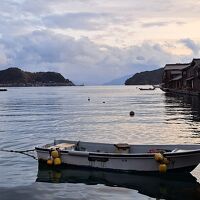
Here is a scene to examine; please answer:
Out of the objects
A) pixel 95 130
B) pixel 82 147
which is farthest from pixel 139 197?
pixel 95 130

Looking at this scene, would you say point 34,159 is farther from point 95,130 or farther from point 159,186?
point 95,130

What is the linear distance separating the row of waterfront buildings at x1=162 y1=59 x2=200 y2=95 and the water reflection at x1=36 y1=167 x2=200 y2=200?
69.8m

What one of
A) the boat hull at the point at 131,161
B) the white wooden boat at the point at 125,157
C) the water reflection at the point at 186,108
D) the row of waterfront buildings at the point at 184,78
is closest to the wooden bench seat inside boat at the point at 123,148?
the white wooden boat at the point at 125,157

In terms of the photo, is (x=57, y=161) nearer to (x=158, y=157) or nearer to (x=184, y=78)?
(x=158, y=157)

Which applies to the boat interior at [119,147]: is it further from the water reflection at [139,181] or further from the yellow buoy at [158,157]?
the water reflection at [139,181]

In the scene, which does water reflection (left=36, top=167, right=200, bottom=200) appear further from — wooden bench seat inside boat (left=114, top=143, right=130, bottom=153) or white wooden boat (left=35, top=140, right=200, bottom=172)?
wooden bench seat inside boat (left=114, top=143, right=130, bottom=153)

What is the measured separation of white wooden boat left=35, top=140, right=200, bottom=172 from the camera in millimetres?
20672

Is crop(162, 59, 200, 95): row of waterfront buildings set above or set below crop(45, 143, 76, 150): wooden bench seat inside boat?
above

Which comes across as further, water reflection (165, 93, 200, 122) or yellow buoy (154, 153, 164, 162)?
water reflection (165, 93, 200, 122)

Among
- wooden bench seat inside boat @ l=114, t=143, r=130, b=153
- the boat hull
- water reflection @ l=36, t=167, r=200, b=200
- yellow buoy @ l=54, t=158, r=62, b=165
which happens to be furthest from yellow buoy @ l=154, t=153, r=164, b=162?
yellow buoy @ l=54, t=158, r=62, b=165

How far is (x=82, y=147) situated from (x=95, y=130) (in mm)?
16481

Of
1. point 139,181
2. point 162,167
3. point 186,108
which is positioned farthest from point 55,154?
point 186,108

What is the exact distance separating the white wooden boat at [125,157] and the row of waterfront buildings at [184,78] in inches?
2673

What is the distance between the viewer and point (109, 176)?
840 inches
